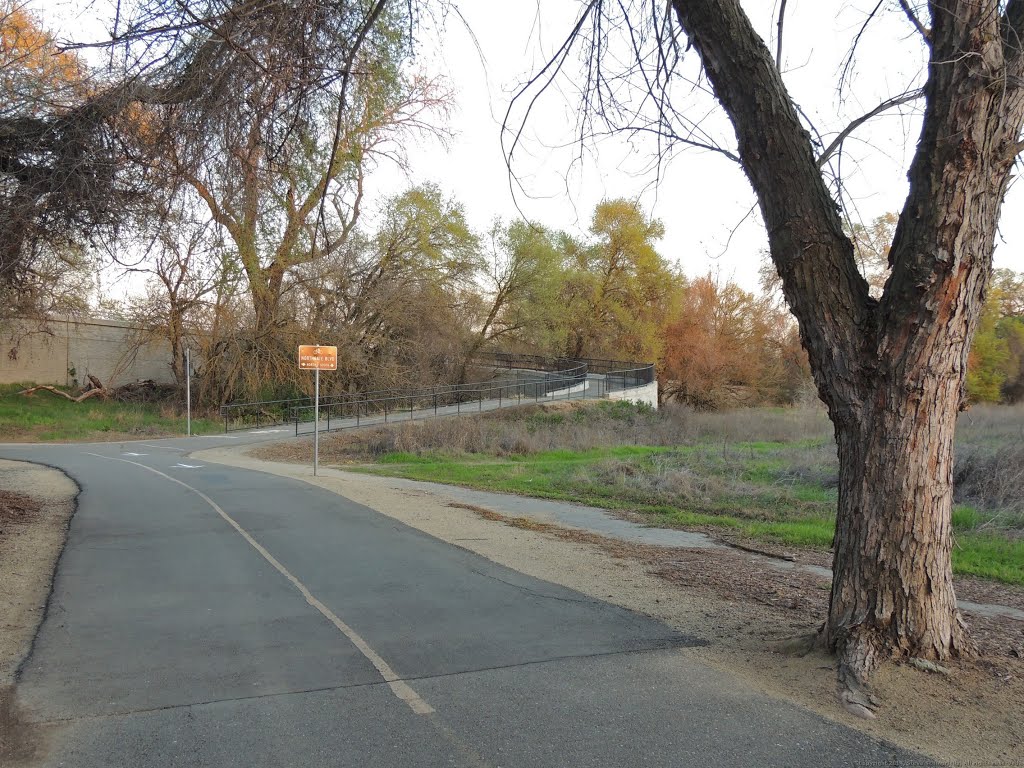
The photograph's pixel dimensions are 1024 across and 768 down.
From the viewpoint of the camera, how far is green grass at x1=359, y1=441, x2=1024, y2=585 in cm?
1120

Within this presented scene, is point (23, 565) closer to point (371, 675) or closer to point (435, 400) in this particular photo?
point (371, 675)

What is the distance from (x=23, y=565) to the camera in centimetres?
912

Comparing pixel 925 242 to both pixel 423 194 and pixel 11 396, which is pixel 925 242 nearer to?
pixel 423 194

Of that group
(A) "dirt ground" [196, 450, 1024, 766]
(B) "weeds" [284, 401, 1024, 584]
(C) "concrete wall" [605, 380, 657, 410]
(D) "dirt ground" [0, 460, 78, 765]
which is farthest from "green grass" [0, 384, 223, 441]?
(A) "dirt ground" [196, 450, 1024, 766]

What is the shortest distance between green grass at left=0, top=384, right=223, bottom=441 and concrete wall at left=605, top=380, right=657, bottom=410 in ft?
72.6

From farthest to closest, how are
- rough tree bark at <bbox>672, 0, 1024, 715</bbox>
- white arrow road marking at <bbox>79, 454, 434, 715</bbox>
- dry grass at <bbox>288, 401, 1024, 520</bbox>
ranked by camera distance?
dry grass at <bbox>288, 401, 1024, 520</bbox>, rough tree bark at <bbox>672, 0, 1024, 715</bbox>, white arrow road marking at <bbox>79, 454, 434, 715</bbox>

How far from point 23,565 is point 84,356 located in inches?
1541

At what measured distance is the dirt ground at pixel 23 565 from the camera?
4500 mm

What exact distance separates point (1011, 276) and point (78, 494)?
65.3 meters

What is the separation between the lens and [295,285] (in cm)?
3528

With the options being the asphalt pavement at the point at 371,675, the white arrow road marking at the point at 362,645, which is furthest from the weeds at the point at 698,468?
the white arrow road marking at the point at 362,645

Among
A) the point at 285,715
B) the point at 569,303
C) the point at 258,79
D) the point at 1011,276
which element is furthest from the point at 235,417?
the point at 1011,276

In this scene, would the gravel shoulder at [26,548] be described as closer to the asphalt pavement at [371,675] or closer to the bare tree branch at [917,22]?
the asphalt pavement at [371,675]

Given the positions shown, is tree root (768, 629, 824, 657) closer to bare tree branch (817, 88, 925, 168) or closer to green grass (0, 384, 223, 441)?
bare tree branch (817, 88, 925, 168)
